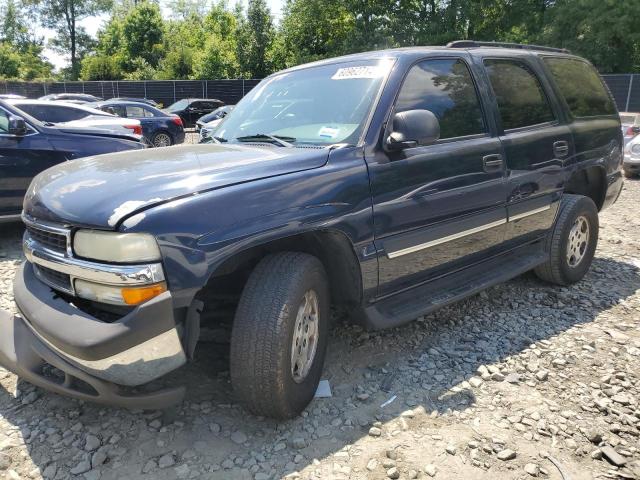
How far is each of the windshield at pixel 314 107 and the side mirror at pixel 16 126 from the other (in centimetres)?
320

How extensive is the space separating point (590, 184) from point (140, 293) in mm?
4254

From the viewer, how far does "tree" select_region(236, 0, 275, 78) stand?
116 feet

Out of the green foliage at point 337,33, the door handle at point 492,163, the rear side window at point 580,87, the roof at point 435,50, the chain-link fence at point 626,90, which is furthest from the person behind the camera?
the green foliage at point 337,33

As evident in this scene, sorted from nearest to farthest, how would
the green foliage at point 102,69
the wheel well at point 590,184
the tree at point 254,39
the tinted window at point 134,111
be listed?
the wheel well at point 590,184 → the tinted window at point 134,111 → the tree at point 254,39 → the green foliage at point 102,69

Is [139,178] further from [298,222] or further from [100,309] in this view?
[298,222]

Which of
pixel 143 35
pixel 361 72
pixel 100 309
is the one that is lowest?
pixel 100 309

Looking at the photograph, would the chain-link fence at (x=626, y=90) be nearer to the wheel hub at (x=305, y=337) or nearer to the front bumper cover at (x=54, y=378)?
the wheel hub at (x=305, y=337)

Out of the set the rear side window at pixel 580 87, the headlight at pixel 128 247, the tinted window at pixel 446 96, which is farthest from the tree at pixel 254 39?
the headlight at pixel 128 247

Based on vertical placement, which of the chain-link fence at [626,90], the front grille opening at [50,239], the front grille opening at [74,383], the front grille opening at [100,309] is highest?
the chain-link fence at [626,90]

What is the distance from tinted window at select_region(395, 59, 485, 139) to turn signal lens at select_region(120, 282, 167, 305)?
1751mm

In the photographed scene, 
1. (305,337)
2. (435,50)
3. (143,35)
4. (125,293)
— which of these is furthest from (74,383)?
(143,35)

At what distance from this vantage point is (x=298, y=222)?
2.64m

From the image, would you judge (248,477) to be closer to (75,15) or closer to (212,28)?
(212,28)

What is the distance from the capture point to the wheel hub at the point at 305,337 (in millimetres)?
2729
